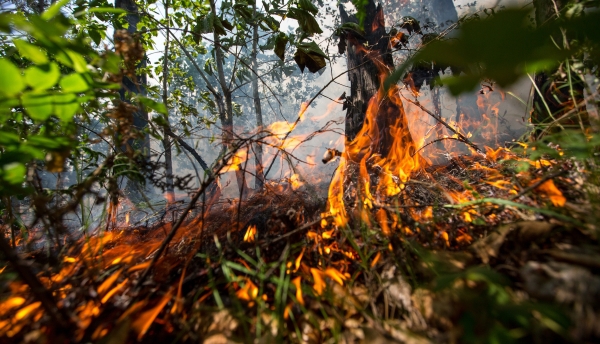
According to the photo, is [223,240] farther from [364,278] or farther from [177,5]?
[177,5]

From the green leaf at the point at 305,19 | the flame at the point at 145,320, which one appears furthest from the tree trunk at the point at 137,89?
the green leaf at the point at 305,19

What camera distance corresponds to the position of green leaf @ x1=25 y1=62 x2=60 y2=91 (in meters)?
0.77

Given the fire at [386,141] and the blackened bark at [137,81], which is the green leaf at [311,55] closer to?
the fire at [386,141]

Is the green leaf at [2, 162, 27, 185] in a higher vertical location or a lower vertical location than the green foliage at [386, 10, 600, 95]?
lower

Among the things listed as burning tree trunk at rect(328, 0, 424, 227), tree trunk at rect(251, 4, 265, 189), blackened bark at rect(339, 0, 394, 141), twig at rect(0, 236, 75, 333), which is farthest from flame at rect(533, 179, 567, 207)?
blackened bark at rect(339, 0, 394, 141)

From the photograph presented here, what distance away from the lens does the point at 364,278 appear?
3.26ft

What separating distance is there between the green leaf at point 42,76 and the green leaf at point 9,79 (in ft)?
0.12

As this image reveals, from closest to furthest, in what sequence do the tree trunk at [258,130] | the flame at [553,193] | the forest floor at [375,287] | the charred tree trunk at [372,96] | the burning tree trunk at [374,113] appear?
1. the forest floor at [375,287]
2. the flame at [553,193]
3. the tree trunk at [258,130]
4. the burning tree trunk at [374,113]
5. the charred tree trunk at [372,96]

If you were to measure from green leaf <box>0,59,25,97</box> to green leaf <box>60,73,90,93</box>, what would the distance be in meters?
0.11

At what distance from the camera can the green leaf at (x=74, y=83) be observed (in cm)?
84

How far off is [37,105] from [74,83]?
13cm

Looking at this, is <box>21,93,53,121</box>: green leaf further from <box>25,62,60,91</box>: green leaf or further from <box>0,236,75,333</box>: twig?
<box>0,236,75,333</box>: twig

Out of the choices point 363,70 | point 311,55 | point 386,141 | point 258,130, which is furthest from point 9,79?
point 363,70

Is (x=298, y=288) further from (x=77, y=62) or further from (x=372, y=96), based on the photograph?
(x=372, y=96)
